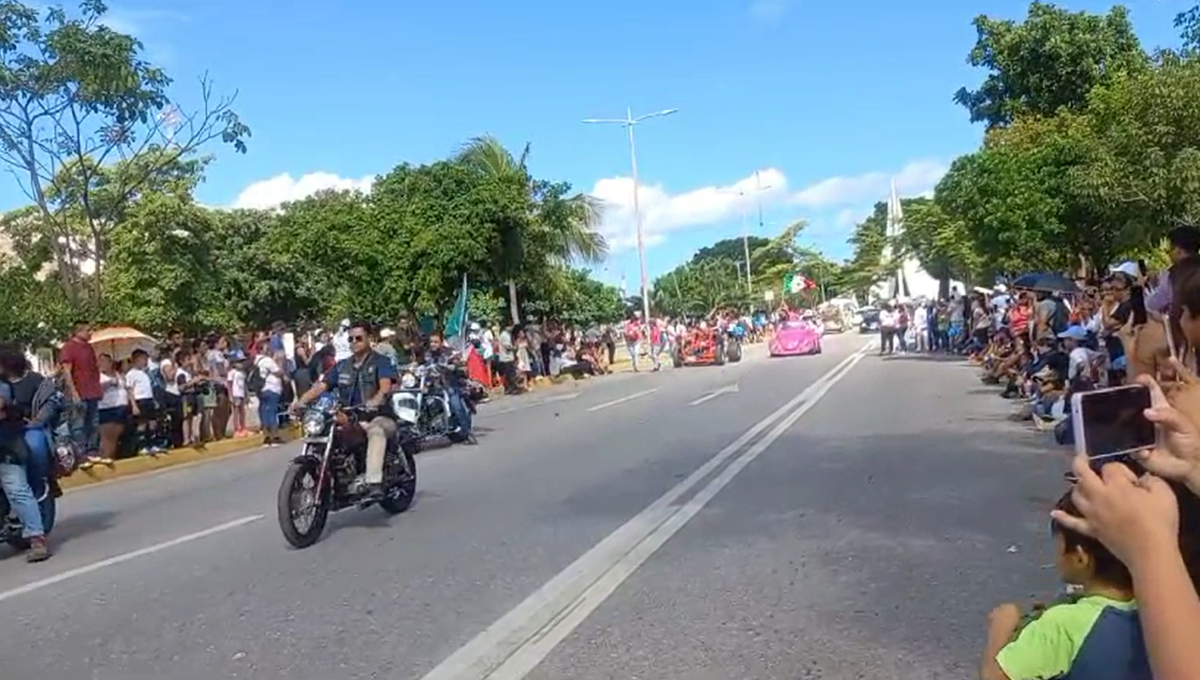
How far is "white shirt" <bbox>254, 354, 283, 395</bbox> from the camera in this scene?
62.6ft

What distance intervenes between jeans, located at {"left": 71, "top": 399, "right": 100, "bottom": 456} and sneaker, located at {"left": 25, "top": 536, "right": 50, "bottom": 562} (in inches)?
232

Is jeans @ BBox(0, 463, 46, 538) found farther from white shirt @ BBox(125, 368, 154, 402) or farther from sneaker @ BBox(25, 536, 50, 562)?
white shirt @ BBox(125, 368, 154, 402)

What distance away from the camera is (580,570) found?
7941mm

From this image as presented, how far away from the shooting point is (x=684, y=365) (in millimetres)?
41688

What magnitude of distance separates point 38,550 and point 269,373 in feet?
30.9

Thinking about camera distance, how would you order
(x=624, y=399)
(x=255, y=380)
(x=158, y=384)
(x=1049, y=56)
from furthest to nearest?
(x=1049, y=56), (x=624, y=399), (x=255, y=380), (x=158, y=384)

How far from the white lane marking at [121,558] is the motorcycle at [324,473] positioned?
115 centimetres

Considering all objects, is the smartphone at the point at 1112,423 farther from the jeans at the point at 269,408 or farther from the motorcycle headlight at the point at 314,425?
the jeans at the point at 269,408

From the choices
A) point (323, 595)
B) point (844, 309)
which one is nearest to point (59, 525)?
point (323, 595)

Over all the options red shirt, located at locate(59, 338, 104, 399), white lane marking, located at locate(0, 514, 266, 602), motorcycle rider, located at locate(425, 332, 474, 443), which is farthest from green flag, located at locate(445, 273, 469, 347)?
white lane marking, located at locate(0, 514, 266, 602)

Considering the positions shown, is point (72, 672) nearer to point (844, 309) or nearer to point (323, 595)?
point (323, 595)

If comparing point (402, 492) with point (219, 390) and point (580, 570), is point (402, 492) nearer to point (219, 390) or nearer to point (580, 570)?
point (580, 570)

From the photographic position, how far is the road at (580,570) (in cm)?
610

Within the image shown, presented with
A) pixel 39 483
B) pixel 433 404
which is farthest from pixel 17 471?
pixel 433 404
